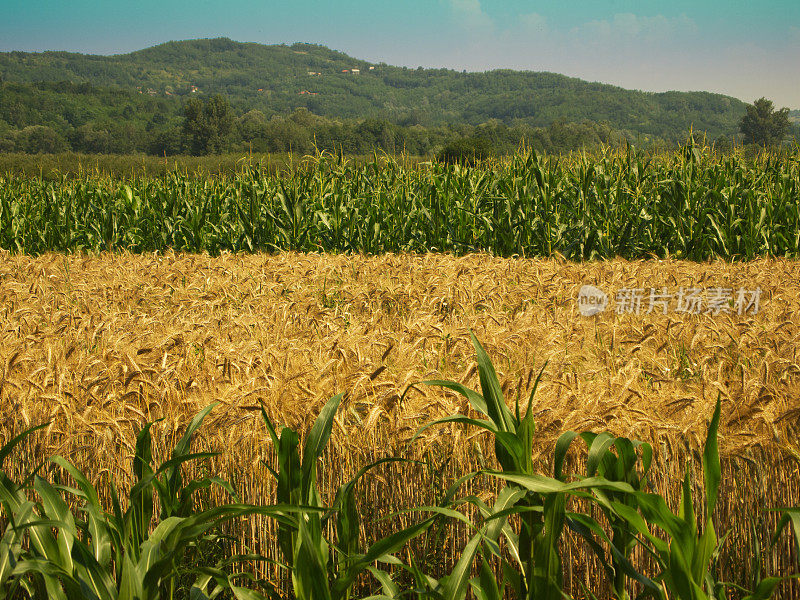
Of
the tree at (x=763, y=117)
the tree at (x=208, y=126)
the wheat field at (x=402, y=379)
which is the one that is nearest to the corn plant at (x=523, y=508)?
the wheat field at (x=402, y=379)

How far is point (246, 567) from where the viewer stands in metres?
2.34

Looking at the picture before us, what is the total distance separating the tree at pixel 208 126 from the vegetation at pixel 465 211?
4845 cm

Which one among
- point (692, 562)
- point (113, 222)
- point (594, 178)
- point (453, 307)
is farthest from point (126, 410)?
point (113, 222)

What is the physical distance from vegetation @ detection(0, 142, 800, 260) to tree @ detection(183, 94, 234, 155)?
159 ft

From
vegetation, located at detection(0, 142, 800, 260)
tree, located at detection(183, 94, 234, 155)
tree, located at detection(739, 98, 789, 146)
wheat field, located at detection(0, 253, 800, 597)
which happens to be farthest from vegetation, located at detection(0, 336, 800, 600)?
tree, located at detection(739, 98, 789, 146)

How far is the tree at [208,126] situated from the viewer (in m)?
62.2

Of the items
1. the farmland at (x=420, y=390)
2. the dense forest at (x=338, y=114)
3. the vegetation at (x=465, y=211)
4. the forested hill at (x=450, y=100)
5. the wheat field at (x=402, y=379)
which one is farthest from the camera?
the forested hill at (x=450, y=100)

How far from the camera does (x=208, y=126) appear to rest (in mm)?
64000

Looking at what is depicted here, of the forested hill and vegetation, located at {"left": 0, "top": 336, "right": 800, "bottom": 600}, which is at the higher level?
the forested hill

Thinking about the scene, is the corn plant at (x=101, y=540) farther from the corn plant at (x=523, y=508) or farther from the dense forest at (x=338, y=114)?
the dense forest at (x=338, y=114)

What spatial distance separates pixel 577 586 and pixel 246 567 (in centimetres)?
118

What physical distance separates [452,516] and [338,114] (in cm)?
16524

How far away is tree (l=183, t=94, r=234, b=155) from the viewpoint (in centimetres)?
6225

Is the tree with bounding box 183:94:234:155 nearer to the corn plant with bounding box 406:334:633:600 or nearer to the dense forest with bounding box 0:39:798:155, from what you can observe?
the dense forest with bounding box 0:39:798:155
